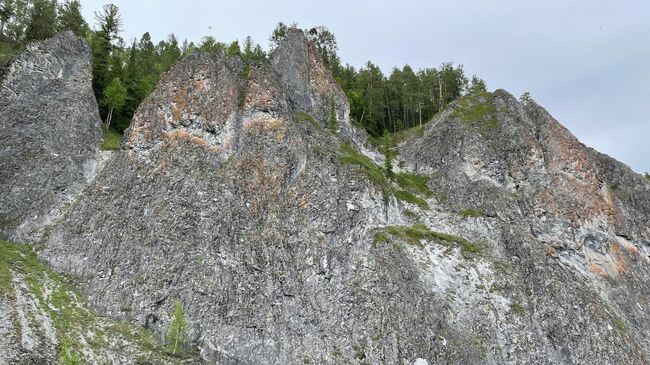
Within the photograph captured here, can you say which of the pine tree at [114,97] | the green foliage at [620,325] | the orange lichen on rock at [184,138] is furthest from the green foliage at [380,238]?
the pine tree at [114,97]

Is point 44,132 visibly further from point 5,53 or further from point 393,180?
point 393,180

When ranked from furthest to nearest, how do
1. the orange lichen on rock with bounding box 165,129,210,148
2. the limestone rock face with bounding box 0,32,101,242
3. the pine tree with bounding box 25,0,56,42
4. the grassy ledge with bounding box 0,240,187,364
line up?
the pine tree with bounding box 25,0,56,42 < the orange lichen on rock with bounding box 165,129,210,148 < the limestone rock face with bounding box 0,32,101,242 < the grassy ledge with bounding box 0,240,187,364

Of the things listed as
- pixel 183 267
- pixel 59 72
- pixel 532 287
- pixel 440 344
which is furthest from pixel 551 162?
pixel 59 72

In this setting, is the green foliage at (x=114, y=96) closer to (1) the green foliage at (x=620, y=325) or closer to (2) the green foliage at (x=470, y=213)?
(2) the green foliage at (x=470, y=213)

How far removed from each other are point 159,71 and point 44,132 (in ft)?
65.2

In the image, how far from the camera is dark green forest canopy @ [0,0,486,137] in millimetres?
54078

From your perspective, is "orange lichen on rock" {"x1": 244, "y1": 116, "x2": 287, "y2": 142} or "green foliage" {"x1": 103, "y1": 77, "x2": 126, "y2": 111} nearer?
"orange lichen on rock" {"x1": 244, "y1": 116, "x2": 287, "y2": 142}

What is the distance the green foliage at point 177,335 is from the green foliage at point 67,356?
4.89m

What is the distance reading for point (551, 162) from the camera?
50.8 m

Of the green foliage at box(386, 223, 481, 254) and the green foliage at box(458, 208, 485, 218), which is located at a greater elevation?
the green foliage at box(458, 208, 485, 218)

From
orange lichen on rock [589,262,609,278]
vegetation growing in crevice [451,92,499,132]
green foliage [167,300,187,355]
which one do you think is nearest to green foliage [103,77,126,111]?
green foliage [167,300,187,355]

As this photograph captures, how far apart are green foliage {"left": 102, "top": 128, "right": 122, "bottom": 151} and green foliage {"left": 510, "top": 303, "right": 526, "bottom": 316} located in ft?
111

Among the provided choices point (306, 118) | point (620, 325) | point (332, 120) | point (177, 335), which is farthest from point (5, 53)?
point (620, 325)

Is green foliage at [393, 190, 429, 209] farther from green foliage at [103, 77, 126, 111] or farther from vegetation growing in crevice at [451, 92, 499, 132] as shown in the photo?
green foliage at [103, 77, 126, 111]
